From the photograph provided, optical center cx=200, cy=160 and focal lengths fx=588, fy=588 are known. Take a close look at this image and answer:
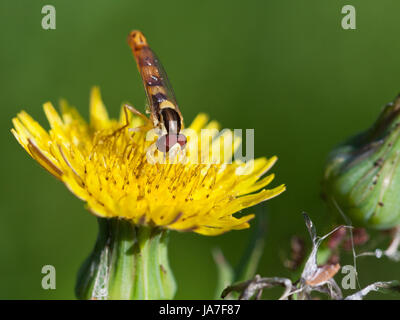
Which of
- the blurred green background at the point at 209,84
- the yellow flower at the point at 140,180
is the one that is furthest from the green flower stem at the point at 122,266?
the blurred green background at the point at 209,84

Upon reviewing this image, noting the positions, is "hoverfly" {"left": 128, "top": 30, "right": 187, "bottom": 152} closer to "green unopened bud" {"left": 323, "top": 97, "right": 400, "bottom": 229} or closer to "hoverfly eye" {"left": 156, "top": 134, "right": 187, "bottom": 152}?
"hoverfly eye" {"left": 156, "top": 134, "right": 187, "bottom": 152}

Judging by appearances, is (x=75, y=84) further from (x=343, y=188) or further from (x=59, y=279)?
(x=343, y=188)

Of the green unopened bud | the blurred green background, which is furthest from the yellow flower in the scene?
the blurred green background

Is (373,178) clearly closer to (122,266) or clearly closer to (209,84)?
(122,266)

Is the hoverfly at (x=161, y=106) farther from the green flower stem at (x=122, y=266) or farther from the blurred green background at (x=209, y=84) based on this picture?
the blurred green background at (x=209, y=84)
